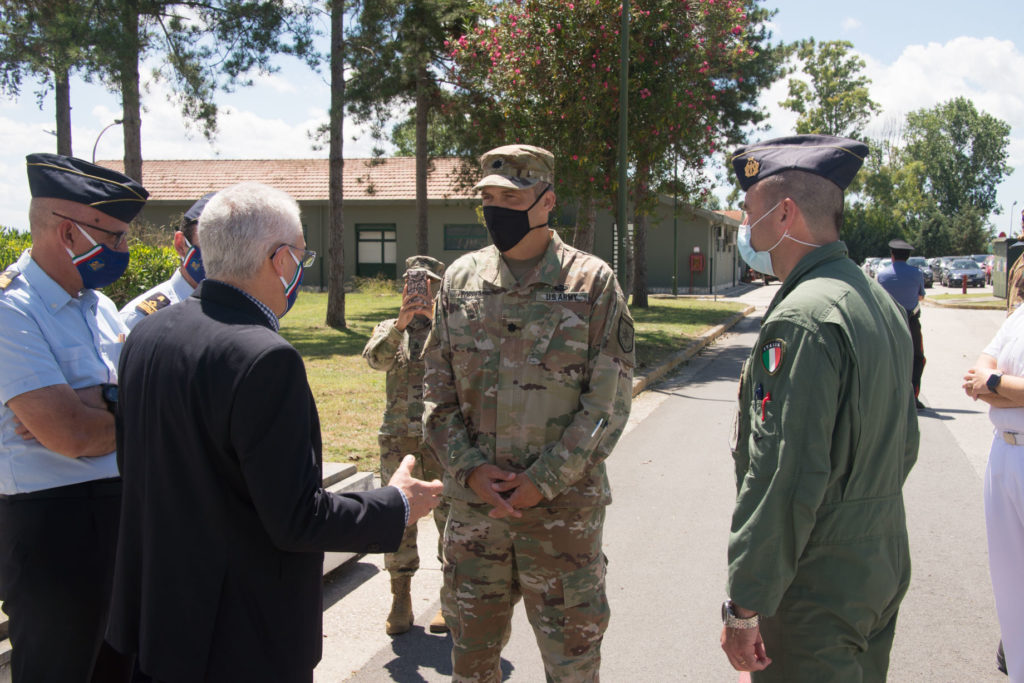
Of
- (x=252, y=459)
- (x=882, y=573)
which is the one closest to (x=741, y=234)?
(x=882, y=573)

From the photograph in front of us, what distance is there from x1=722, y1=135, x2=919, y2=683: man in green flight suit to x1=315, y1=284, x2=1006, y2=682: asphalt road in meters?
1.74

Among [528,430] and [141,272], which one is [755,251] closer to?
[528,430]

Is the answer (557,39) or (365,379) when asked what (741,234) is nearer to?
(365,379)

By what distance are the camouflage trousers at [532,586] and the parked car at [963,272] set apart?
49.3m

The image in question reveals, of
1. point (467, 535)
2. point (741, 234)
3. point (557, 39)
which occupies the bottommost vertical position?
point (467, 535)

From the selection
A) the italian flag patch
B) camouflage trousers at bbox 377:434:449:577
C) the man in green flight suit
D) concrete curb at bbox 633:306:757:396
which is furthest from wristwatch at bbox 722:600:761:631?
concrete curb at bbox 633:306:757:396

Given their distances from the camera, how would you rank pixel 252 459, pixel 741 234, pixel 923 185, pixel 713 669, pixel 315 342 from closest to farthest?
pixel 252 459 < pixel 741 234 < pixel 713 669 < pixel 315 342 < pixel 923 185

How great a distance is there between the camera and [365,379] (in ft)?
36.6

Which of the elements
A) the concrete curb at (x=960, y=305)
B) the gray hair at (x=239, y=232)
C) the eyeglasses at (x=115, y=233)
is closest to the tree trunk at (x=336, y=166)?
the eyeglasses at (x=115, y=233)

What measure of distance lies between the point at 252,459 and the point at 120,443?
24.6 inches

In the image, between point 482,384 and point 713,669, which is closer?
point 482,384

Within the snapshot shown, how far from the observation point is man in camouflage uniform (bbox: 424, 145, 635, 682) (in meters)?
2.76

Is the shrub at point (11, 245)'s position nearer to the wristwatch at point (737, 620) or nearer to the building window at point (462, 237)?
the wristwatch at point (737, 620)

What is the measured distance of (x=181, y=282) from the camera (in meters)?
3.60
